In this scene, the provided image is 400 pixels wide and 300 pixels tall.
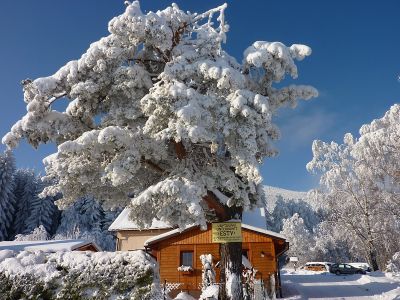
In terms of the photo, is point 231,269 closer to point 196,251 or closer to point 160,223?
point 196,251

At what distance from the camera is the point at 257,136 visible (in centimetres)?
1220

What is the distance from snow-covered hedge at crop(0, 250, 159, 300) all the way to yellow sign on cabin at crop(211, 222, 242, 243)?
5.69 metres

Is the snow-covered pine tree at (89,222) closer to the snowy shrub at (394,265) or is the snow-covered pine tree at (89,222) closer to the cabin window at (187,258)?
the cabin window at (187,258)

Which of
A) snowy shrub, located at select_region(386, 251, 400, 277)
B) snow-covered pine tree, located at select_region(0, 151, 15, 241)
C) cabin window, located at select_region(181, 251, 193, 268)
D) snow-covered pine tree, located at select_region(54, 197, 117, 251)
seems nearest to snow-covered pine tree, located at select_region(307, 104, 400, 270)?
snowy shrub, located at select_region(386, 251, 400, 277)

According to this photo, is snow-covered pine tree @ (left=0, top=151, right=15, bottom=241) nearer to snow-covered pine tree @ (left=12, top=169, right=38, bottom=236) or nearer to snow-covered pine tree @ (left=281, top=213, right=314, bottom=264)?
snow-covered pine tree @ (left=12, top=169, right=38, bottom=236)

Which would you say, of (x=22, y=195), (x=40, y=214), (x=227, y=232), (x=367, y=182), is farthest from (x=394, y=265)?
(x=22, y=195)

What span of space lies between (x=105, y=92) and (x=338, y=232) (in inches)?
1292

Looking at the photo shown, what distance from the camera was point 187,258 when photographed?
78.1 feet

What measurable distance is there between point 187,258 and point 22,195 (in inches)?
1946

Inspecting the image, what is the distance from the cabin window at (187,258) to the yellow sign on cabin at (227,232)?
36.0 ft

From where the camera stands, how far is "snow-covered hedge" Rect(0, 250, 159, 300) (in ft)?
24.4

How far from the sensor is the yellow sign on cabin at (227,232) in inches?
521

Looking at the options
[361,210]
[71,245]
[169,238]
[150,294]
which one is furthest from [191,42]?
[361,210]

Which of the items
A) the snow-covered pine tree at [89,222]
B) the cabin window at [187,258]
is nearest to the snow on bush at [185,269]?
the cabin window at [187,258]
